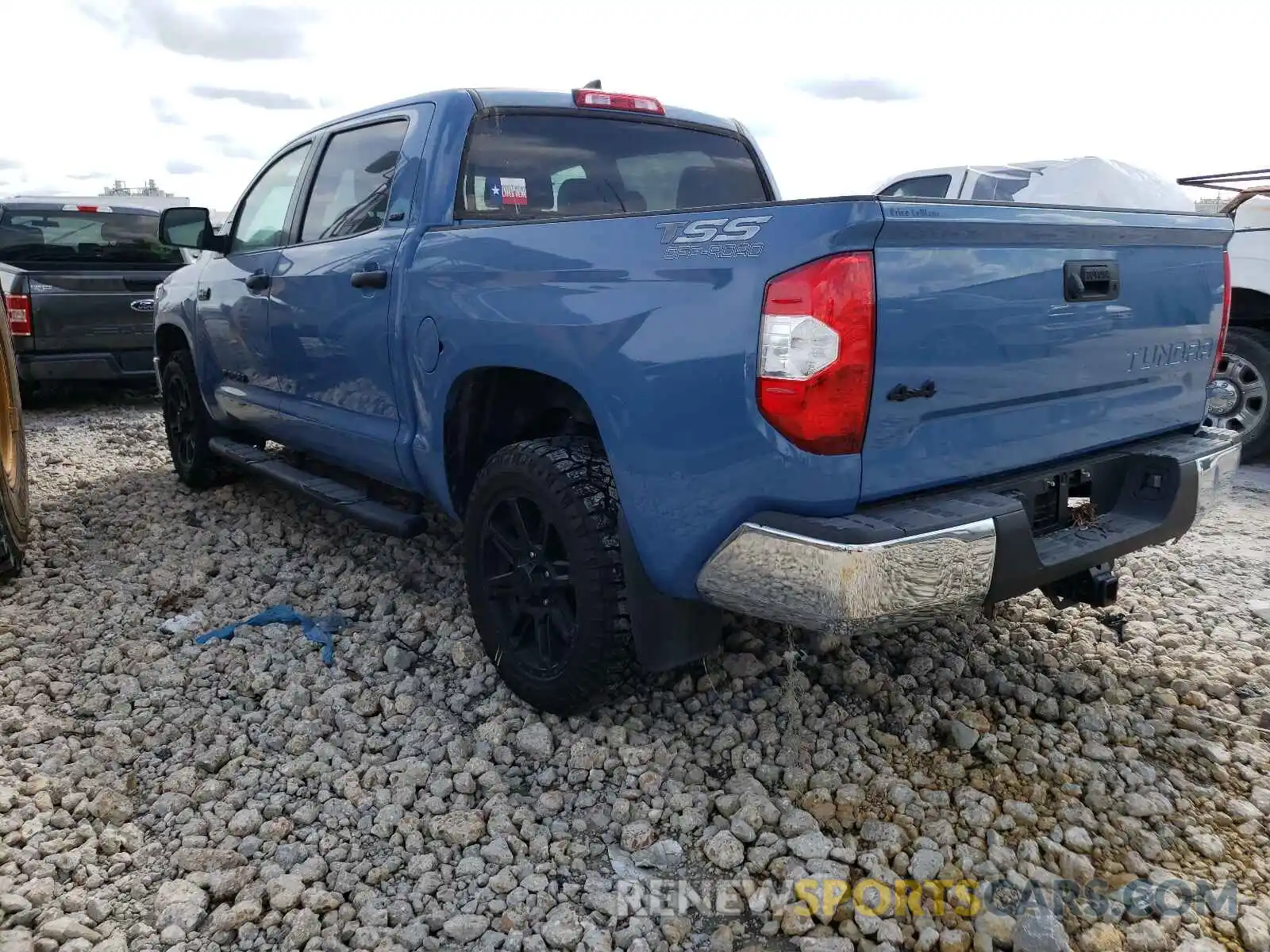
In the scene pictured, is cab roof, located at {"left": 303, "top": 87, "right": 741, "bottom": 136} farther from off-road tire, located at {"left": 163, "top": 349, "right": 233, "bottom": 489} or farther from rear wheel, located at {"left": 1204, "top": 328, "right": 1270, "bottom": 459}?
rear wheel, located at {"left": 1204, "top": 328, "right": 1270, "bottom": 459}

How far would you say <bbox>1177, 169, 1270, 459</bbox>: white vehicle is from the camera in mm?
6273

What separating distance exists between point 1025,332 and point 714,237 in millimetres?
819

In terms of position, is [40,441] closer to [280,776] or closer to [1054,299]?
[280,776]

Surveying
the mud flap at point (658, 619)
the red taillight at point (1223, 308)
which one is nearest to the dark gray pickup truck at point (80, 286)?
the mud flap at point (658, 619)

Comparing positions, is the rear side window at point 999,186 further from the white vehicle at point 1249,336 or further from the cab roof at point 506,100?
the cab roof at point 506,100

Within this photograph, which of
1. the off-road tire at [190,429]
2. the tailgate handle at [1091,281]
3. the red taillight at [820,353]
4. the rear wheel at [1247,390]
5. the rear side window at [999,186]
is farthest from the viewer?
the rear side window at [999,186]

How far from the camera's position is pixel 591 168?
3760 mm

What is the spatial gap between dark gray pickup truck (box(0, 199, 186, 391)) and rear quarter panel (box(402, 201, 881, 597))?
5.94m

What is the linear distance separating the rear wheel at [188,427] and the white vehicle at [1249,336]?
19.5ft

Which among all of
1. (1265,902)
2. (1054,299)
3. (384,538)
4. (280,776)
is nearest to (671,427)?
(1054,299)

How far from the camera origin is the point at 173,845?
2564mm

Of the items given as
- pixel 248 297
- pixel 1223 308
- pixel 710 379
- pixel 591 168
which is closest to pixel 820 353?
pixel 710 379

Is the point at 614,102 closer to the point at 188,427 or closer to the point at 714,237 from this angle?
the point at 714,237

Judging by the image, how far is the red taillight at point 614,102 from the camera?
151 inches
